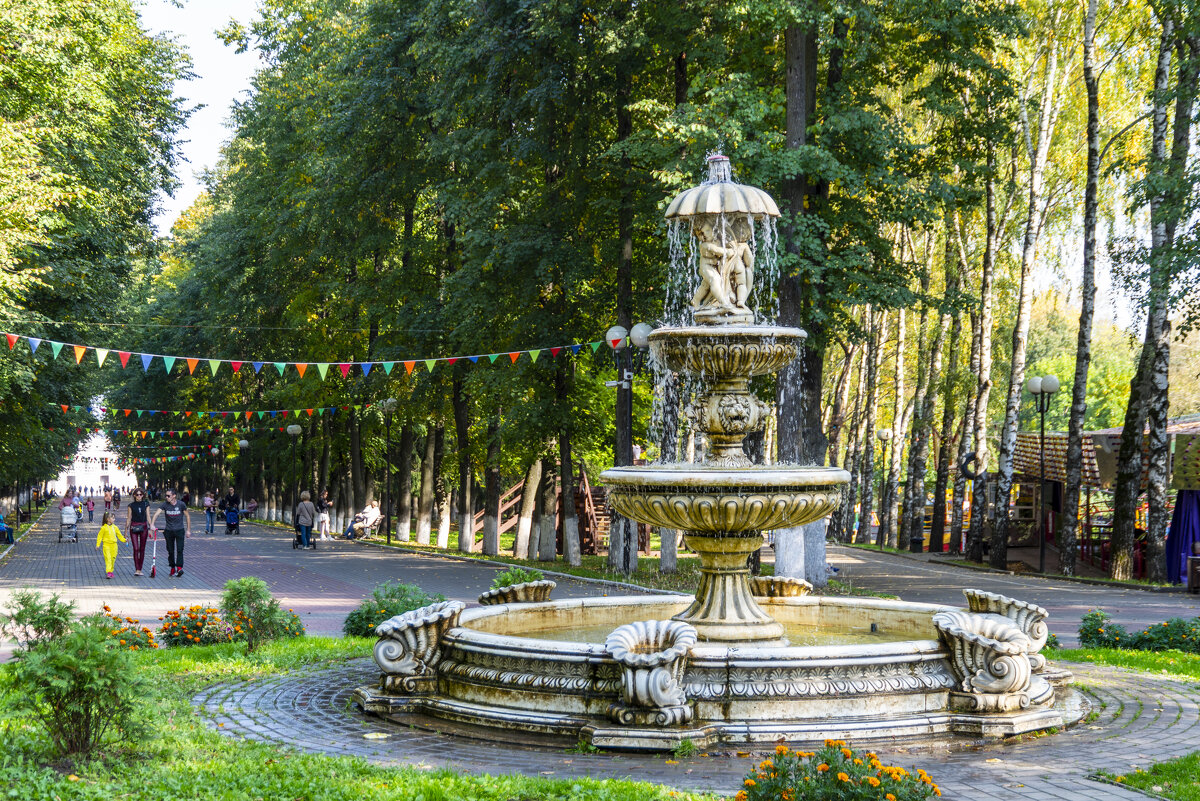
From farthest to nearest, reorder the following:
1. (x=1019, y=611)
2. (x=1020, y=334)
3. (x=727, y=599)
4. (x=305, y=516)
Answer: (x=305, y=516), (x=1020, y=334), (x=1019, y=611), (x=727, y=599)

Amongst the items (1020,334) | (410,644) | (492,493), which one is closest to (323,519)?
(492,493)

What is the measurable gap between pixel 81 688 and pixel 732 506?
4.60 m

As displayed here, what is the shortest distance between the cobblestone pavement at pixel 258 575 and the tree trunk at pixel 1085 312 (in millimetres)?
11328

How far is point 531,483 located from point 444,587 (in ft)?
35.2

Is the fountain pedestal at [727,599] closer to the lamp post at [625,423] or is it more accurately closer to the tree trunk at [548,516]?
the lamp post at [625,423]

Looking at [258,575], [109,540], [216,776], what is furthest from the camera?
[258,575]

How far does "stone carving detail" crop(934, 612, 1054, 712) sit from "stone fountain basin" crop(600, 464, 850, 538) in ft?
4.25

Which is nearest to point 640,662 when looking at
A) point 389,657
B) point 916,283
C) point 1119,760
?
point 389,657

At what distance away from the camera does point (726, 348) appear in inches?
385

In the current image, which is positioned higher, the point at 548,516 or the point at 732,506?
the point at 732,506

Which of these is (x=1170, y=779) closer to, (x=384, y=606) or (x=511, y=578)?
(x=511, y=578)

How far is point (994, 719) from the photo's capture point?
25.0 ft

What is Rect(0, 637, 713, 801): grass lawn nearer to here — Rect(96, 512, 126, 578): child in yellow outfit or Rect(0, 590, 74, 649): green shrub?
Rect(0, 590, 74, 649): green shrub

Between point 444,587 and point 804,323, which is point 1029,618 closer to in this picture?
point 804,323
